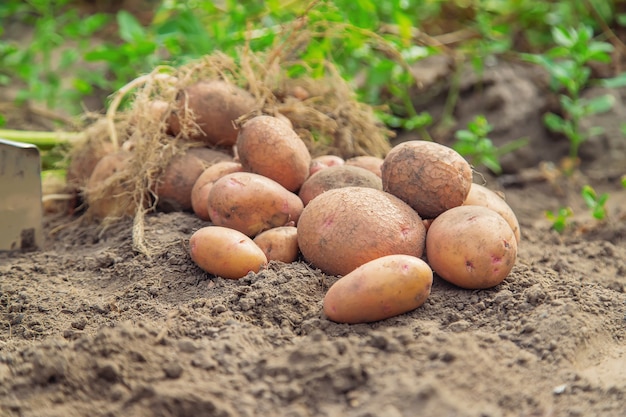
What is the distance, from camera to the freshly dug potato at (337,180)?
7.10 ft

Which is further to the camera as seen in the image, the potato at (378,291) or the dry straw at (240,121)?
the dry straw at (240,121)

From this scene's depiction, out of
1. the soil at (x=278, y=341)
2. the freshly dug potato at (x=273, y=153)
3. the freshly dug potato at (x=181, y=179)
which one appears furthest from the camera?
the freshly dug potato at (x=181, y=179)

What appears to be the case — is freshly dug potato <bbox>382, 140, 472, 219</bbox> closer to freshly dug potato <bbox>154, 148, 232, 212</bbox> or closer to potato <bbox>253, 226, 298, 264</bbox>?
potato <bbox>253, 226, 298, 264</bbox>

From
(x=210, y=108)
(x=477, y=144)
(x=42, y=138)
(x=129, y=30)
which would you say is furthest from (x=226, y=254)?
(x=129, y=30)

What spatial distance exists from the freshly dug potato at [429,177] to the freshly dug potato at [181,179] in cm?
74

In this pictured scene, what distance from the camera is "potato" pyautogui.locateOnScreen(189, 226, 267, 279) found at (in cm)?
195

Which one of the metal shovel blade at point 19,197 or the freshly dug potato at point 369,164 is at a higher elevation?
the freshly dug potato at point 369,164

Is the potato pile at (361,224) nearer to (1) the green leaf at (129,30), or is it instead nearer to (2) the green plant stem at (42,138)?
(2) the green plant stem at (42,138)

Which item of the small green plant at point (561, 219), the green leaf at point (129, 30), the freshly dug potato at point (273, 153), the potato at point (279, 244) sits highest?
the green leaf at point (129, 30)

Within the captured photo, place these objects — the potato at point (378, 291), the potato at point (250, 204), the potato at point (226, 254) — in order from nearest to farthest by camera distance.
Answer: the potato at point (378, 291), the potato at point (226, 254), the potato at point (250, 204)

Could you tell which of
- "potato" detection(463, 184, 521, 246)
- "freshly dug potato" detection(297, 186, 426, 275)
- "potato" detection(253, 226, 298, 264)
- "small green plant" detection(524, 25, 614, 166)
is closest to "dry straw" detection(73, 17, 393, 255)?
"potato" detection(253, 226, 298, 264)

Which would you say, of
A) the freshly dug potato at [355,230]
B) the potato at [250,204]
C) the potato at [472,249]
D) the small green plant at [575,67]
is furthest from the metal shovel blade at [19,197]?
the small green plant at [575,67]

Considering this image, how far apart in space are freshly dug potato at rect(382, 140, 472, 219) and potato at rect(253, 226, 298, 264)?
32 centimetres

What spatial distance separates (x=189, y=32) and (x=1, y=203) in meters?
1.13
